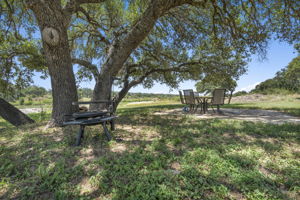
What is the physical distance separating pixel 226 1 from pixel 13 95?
11.4 meters

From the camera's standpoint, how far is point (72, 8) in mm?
4672

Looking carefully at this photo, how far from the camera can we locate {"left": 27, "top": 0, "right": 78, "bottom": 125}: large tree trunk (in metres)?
3.63

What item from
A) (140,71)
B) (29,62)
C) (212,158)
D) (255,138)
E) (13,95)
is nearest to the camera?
(212,158)

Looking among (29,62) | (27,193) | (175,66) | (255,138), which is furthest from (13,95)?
(255,138)

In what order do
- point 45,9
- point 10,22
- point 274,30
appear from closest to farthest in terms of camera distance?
point 45,9 → point 274,30 → point 10,22

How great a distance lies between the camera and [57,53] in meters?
3.85

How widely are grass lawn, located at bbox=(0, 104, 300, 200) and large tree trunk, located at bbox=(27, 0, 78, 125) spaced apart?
3.97ft

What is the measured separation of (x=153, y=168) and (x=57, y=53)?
405 cm

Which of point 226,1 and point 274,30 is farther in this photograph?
point 274,30

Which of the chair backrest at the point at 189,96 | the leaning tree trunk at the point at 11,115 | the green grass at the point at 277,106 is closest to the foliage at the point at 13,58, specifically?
the leaning tree trunk at the point at 11,115

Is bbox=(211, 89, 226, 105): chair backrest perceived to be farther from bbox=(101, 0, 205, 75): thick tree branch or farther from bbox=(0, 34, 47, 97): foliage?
bbox=(0, 34, 47, 97): foliage

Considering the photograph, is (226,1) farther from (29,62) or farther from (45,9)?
(29,62)

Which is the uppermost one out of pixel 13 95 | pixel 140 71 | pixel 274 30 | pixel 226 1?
pixel 226 1

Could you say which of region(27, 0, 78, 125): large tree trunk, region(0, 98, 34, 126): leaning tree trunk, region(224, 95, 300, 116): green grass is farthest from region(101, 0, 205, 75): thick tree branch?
region(224, 95, 300, 116): green grass
